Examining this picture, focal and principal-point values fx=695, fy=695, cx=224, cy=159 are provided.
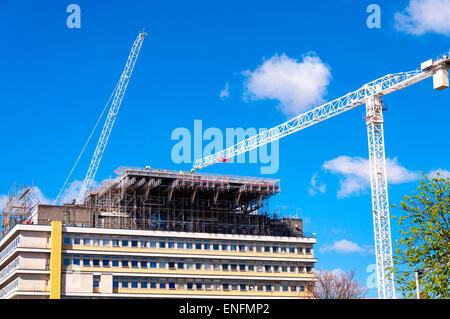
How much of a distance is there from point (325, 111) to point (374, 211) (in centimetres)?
3249

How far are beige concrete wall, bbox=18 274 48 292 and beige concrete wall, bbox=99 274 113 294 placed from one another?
449 inches

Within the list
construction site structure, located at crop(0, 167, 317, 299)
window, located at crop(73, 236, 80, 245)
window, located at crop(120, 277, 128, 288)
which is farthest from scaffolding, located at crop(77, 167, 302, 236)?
window, located at crop(120, 277, 128, 288)

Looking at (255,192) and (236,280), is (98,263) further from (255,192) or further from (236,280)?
(255,192)

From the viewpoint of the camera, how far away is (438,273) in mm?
60531

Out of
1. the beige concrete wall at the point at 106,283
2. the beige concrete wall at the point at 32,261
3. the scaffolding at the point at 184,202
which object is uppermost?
the scaffolding at the point at 184,202

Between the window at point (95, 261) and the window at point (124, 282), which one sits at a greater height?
the window at point (95, 261)

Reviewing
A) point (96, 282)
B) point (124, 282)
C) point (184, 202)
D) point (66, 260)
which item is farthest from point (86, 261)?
point (184, 202)

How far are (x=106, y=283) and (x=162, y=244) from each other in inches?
619

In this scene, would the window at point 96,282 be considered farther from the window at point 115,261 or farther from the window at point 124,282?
the window at point 124,282

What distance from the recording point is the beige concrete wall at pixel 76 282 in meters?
142

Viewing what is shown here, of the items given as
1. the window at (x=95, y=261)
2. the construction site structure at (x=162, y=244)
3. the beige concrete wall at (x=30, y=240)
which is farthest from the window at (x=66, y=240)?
the window at (x=95, y=261)

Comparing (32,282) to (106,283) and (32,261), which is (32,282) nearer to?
(32,261)

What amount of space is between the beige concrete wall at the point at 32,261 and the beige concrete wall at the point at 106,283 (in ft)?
39.4
